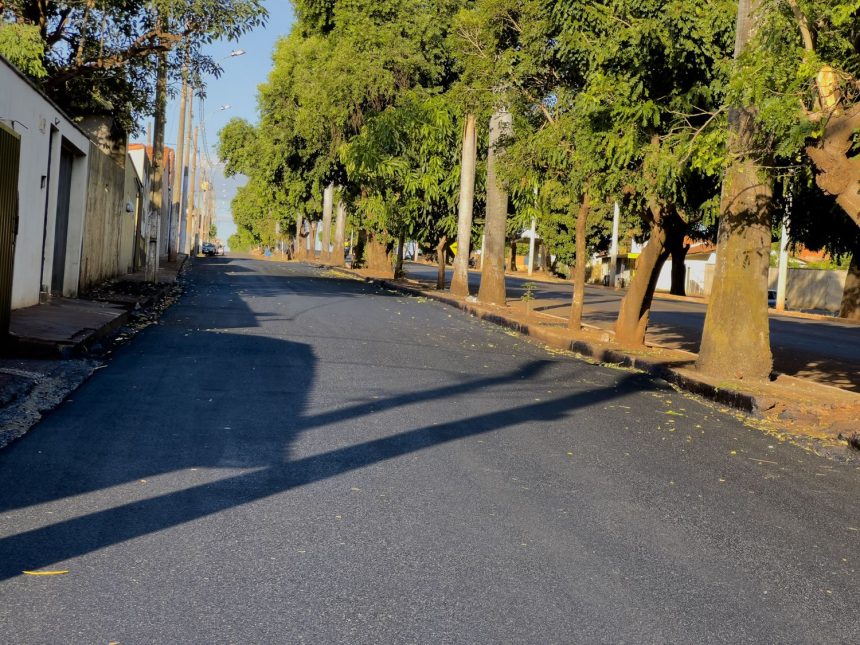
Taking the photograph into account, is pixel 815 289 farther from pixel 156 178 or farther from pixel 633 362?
pixel 633 362

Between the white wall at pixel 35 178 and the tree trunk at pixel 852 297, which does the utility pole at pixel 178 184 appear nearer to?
the white wall at pixel 35 178

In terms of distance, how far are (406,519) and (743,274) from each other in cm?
934

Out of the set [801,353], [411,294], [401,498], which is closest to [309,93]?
[411,294]

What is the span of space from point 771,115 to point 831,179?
0.89 meters

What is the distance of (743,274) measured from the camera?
1413cm

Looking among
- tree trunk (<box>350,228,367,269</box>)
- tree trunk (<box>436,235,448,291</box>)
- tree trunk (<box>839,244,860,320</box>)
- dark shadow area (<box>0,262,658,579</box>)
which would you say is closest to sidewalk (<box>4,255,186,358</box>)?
dark shadow area (<box>0,262,658,579</box>)

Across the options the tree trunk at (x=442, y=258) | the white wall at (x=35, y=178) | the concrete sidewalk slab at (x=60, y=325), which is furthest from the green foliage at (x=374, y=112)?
the concrete sidewalk slab at (x=60, y=325)

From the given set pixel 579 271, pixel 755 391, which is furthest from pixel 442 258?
pixel 755 391

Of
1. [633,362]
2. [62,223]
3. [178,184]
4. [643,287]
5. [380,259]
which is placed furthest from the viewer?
[178,184]

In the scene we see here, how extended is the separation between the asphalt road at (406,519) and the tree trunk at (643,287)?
7.04m

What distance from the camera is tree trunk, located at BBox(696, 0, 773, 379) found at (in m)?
14.0

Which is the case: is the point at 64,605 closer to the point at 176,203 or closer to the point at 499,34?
the point at 499,34

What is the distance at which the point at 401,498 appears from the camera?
648 centimetres

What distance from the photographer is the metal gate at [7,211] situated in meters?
11.8
